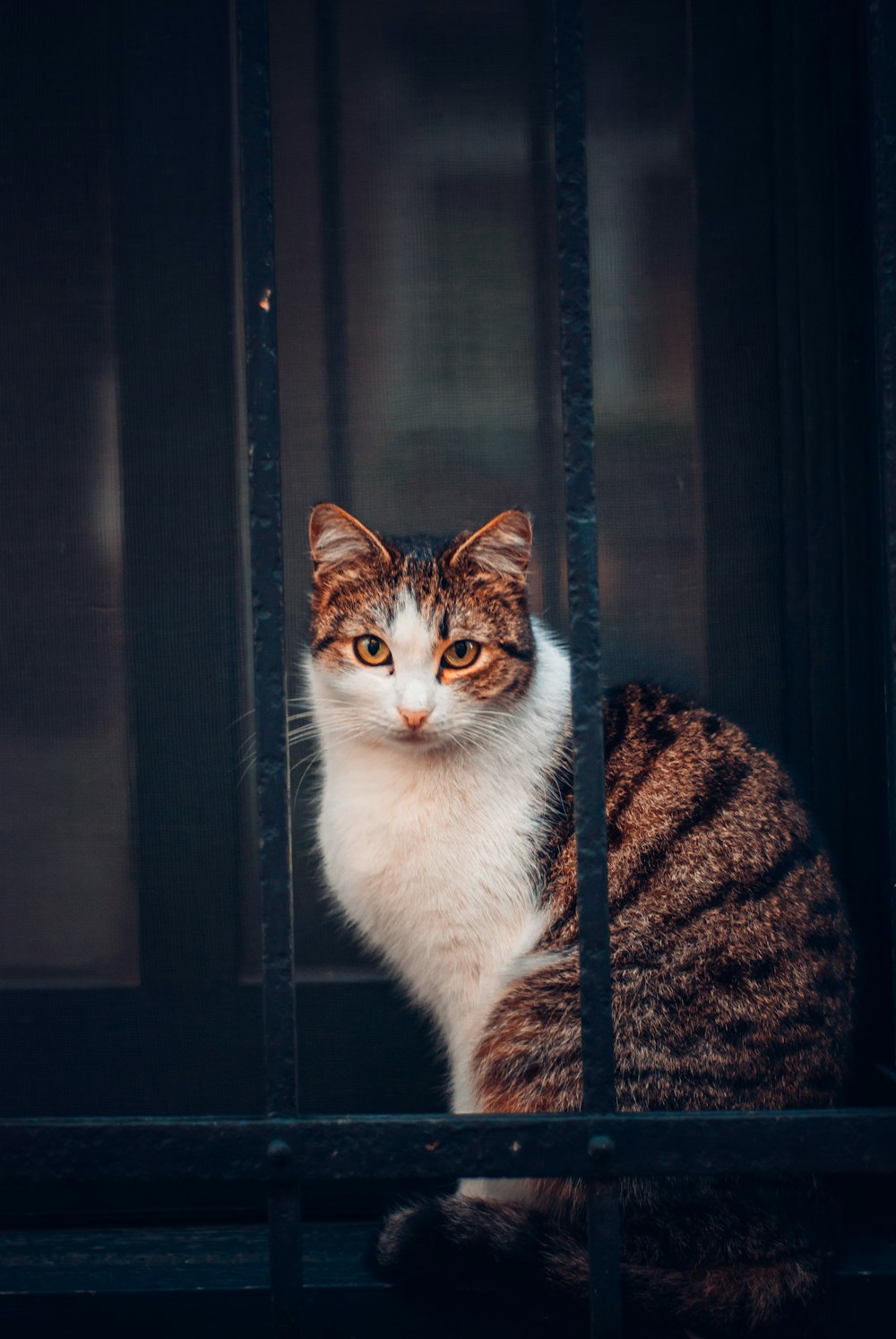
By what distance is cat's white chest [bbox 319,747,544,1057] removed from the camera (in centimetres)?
162

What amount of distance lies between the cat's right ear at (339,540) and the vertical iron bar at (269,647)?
71 centimetres

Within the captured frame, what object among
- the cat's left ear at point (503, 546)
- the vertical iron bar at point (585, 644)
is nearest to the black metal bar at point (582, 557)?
the vertical iron bar at point (585, 644)

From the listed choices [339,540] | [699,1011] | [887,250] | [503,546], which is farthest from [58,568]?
[887,250]

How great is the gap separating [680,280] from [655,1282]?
1.69m

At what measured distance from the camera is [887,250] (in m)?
1.04

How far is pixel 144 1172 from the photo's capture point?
102cm

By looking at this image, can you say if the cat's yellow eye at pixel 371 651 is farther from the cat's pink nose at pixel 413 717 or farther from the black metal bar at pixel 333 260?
the black metal bar at pixel 333 260

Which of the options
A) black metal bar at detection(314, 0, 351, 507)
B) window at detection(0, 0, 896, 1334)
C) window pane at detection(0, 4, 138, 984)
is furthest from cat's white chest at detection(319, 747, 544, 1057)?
black metal bar at detection(314, 0, 351, 507)

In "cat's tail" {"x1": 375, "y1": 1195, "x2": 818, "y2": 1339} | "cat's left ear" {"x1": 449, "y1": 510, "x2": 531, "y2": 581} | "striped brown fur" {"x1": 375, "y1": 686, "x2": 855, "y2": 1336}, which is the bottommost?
"cat's tail" {"x1": 375, "y1": 1195, "x2": 818, "y2": 1339}

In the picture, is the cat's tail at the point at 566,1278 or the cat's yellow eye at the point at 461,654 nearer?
the cat's tail at the point at 566,1278

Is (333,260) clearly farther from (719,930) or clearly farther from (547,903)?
(719,930)

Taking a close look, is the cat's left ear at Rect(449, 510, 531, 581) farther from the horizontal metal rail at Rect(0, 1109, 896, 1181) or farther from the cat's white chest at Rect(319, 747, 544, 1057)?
the horizontal metal rail at Rect(0, 1109, 896, 1181)

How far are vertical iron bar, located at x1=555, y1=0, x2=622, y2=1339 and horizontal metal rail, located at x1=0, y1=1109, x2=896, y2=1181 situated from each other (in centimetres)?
4

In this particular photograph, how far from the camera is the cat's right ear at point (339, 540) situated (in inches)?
68.7
